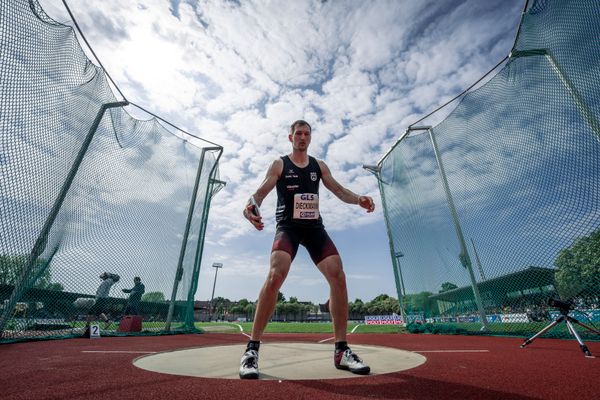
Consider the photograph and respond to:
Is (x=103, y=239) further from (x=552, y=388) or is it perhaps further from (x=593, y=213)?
(x=593, y=213)

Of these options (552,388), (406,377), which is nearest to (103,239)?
(406,377)

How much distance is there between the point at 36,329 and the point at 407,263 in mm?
8620

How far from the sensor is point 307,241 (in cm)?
287

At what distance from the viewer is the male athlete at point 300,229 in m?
2.38

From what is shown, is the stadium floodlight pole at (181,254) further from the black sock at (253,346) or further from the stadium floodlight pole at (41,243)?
the black sock at (253,346)

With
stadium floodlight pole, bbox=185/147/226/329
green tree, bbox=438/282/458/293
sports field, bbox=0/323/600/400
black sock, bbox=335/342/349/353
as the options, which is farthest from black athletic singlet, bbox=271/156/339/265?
stadium floodlight pole, bbox=185/147/226/329

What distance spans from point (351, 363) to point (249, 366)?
76cm

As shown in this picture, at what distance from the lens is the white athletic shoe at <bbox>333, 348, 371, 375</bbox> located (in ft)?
6.88

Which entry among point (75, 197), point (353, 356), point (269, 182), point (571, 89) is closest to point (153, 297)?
point (75, 197)

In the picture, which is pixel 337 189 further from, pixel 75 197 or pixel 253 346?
pixel 75 197

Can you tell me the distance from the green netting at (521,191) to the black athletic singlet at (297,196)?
4.16 meters

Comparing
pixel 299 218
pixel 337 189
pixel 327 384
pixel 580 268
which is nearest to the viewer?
pixel 327 384

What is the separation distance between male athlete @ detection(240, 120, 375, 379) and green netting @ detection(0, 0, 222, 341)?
3648mm

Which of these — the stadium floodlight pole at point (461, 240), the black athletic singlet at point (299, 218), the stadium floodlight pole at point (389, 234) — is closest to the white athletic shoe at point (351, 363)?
the black athletic singlet at point (299, 218)
